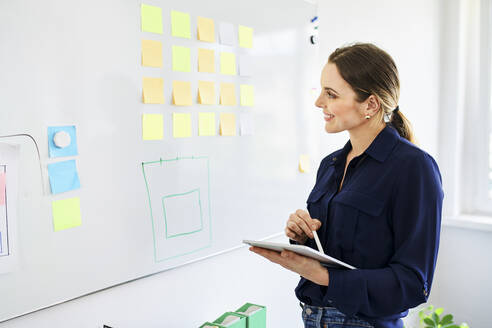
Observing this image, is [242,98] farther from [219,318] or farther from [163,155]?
[219,318]

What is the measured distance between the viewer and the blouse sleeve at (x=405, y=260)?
1025mm

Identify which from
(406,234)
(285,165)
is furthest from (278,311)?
(406,234)

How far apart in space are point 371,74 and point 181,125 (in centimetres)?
66

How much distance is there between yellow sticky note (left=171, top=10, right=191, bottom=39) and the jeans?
0.98 meters

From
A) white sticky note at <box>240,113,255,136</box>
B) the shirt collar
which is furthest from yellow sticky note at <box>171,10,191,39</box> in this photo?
the shirt collar

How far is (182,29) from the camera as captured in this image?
1443mm

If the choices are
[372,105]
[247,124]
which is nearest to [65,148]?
[247,124]

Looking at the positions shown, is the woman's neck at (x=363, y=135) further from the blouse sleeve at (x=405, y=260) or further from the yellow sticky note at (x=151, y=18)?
the yellow sticky note at (x=151, y=18)

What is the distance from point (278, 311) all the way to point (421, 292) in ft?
3.29

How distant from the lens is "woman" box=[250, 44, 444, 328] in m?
1.04

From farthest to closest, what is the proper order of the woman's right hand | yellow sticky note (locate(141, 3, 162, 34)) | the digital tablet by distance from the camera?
yellow sticky note (locate(141, 3, 162, 34)) → the woman's right hand → the digital tablet

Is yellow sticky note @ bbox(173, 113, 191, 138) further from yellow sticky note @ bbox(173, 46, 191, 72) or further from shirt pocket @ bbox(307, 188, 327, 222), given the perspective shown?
shirt pocket @ bbox(307, 188, 327, 222)

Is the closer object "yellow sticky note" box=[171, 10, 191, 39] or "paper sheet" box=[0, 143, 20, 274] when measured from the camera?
"paper sheet" box=[0, 143, 20, 274]

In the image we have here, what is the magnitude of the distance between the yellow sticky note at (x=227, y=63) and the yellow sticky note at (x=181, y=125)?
25 centimetres
